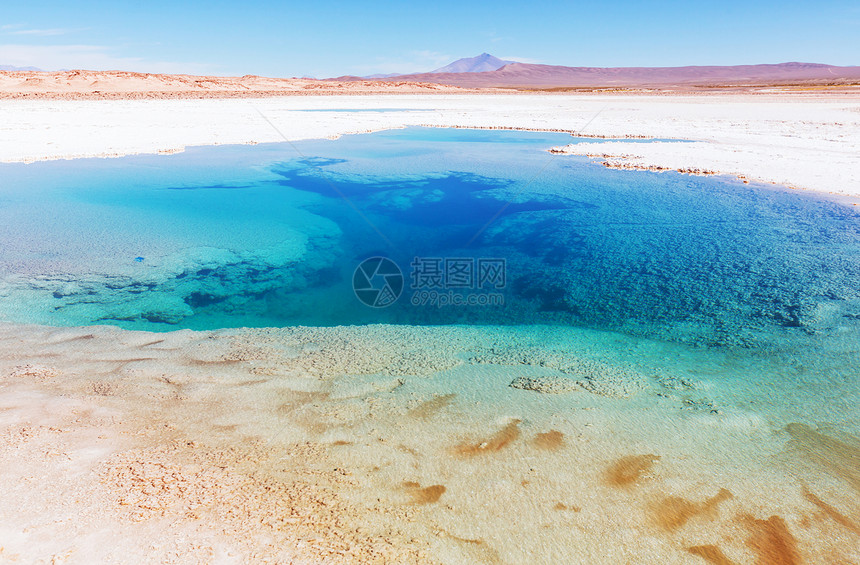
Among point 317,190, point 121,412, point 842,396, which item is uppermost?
point 317,190

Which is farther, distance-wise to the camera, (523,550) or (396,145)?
(396,145)

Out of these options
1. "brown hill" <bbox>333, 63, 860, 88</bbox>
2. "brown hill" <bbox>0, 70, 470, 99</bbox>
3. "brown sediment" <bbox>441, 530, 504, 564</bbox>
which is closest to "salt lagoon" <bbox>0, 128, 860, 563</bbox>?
"brown sediment" <bbox>441, 530, 504, 564</bbox>

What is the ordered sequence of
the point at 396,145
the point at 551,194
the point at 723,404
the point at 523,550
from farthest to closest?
the point at 396,145, the point at 551,194, the point at 723,404, the point at 523,550

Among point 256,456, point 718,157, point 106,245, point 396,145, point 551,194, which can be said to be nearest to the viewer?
point 256,456

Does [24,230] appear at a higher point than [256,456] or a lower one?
higher

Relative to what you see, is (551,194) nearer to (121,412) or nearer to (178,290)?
(178,290)

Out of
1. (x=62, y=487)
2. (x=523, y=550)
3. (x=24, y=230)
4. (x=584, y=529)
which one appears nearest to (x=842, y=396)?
(x=584, y=529)

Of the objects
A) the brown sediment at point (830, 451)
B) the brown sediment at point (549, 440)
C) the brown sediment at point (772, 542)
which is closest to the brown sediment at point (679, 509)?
the brown sediment at point (772, 542)

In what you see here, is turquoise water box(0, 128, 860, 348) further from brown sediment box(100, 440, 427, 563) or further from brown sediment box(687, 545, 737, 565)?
brown sediment box(687, 545, 737, 565)
